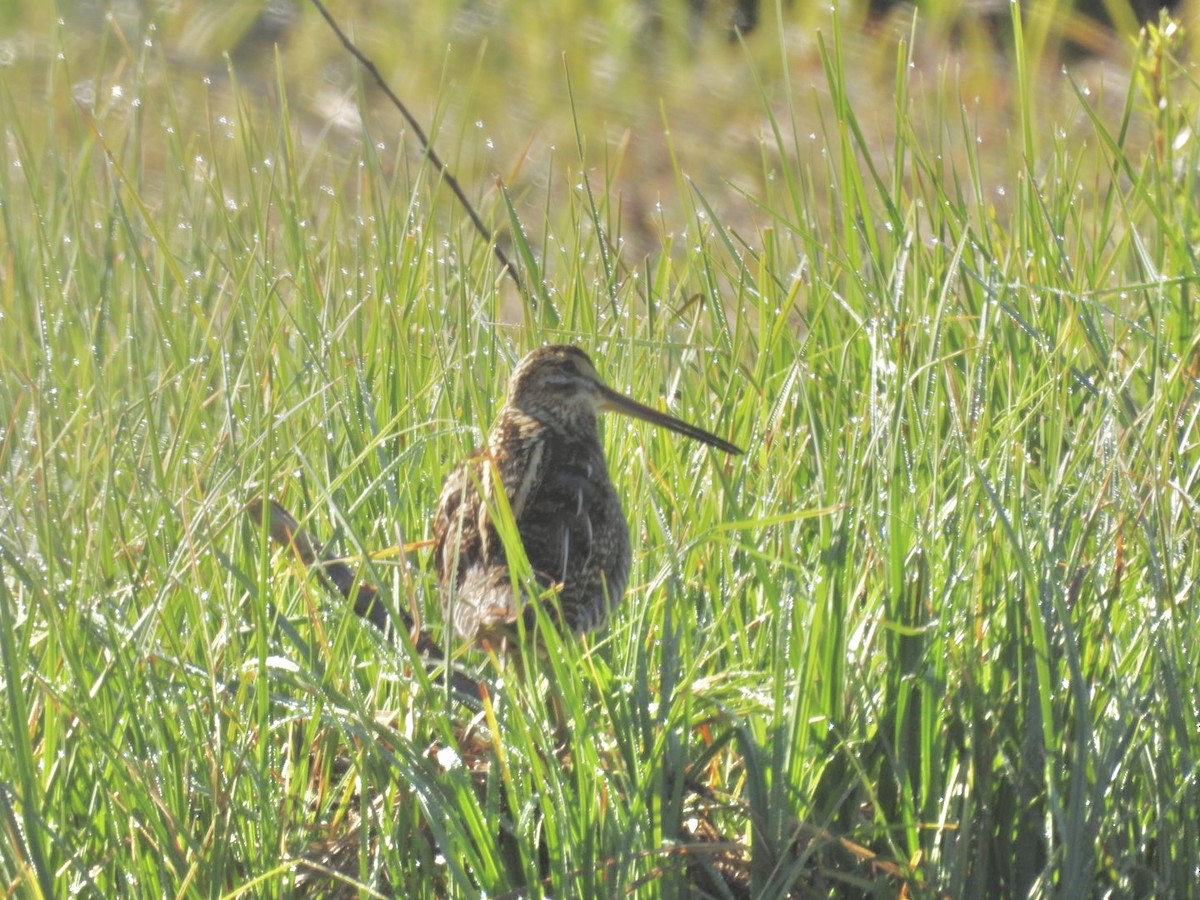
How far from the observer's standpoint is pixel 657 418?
247 centimetres

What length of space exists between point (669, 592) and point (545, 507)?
0.55 m

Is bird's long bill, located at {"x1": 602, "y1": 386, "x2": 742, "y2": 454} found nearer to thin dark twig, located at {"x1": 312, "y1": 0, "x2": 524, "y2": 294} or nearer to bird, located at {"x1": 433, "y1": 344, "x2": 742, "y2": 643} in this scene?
bird, located at {"x1": 433, "y1": 344, "x2": 742, "y2": 643}

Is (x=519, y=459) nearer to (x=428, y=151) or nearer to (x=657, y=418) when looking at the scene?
(x=657, y=418)

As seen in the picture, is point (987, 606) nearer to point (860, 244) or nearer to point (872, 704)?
point (872, 704)

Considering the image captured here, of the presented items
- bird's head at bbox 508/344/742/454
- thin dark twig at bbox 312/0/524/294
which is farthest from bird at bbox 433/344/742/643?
thin dark twig at bbox 312/0/524/294

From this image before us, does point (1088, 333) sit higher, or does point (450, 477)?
point (1088, 333)

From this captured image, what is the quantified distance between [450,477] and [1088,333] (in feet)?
2.69

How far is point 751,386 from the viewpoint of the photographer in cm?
249

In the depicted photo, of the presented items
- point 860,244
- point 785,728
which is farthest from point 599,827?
point 860,244

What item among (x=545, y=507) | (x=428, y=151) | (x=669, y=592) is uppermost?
(x=428, y=151)

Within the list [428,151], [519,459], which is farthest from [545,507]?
[428,151]

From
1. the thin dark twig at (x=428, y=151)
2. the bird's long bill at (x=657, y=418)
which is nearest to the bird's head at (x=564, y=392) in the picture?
the bird's long bill at (x=657, y=418)

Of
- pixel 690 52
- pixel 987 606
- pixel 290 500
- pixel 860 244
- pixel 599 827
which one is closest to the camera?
pixel 599 827

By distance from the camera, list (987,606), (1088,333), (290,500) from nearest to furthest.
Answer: (987,606) → (1088,333) → (290,500)
